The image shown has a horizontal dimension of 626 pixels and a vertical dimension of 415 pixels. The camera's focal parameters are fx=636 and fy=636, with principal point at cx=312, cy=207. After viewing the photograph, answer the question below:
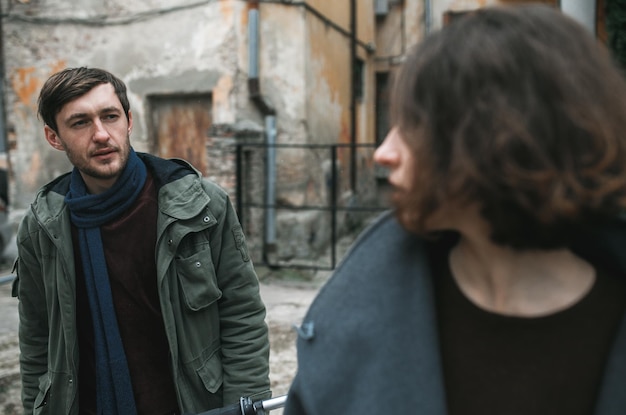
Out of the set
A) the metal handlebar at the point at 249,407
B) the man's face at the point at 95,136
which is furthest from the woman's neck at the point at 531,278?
the man's face at the point at 95,136

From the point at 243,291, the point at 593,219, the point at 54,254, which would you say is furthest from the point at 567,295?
the point at 54,254

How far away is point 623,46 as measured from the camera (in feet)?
17.8

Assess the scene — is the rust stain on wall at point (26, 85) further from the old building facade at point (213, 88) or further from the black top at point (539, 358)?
the black top at point (539, 358)

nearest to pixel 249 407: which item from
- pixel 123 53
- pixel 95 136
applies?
pixel 95 136

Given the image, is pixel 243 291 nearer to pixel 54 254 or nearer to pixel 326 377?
pixel 54 254

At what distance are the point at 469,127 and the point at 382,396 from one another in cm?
48

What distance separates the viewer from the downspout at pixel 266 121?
820cm

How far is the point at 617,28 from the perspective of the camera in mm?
5465

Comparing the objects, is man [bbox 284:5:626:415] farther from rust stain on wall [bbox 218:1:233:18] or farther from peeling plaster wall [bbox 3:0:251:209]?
rust stain on wall [bbox 218:1:233:18]

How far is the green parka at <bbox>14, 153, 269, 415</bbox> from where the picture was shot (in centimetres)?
201

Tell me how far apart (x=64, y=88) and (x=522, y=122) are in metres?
1.62

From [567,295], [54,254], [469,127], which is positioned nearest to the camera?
[469,127]

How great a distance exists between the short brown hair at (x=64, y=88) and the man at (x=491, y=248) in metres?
1.29

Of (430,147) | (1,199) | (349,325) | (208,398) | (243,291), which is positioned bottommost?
(1,199)
